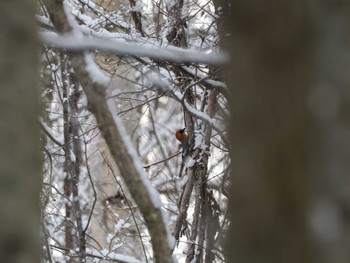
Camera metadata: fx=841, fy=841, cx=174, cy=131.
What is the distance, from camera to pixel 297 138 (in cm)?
88

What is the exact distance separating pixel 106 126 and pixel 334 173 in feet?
3.04

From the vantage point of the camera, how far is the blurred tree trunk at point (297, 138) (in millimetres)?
872

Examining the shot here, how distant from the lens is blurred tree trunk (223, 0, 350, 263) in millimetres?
872

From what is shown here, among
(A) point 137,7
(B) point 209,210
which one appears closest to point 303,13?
(B) point 209,210

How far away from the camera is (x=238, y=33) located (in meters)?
0.92

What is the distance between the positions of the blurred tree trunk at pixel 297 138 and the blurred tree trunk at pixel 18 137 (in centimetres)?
32

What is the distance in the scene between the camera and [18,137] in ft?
3.62

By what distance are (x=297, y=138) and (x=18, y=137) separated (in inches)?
15.9

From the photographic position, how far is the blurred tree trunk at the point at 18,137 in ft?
3.50

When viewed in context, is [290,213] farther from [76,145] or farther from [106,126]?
[76,145]

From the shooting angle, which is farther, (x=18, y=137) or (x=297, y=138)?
(x=18, y=137)

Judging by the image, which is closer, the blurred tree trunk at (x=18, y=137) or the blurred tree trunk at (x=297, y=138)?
the blurred tree trunk at (x=297, y=138)

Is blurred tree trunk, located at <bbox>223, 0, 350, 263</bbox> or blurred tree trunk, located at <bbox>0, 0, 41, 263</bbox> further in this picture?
blurred tree trunk, located at <bbox>0, 0, 41, 263</bbox>

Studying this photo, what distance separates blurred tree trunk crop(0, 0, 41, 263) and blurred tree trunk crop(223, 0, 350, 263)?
319 millimetres
